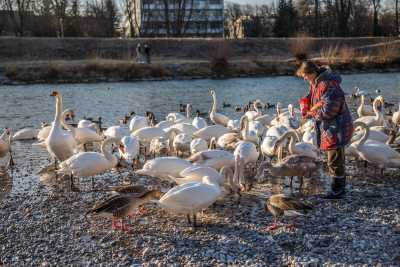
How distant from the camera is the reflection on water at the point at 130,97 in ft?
43.1

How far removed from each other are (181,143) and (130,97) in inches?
615

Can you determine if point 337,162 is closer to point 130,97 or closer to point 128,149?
point 128,149

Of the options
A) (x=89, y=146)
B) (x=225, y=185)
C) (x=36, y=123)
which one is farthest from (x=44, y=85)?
(x=225, y=185)

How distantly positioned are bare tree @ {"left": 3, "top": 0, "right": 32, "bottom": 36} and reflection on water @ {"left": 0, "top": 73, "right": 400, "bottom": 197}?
29642mm

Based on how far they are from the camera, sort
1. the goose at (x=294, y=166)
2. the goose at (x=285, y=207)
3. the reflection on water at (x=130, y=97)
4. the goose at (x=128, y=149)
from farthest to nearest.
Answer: the reflection on water at (x=130, y=97) → the goose at (x=128, y=149) → the goose at (x=294, y=166) → the goose at (x=285, y=207)

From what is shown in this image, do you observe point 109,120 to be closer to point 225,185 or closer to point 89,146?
point 89,146

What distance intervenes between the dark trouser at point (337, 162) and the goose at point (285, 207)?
120cm

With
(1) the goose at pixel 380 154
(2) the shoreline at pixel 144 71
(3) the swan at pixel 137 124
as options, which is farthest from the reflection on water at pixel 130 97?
(1) the goose at pixel 380 154

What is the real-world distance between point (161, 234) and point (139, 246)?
436mm

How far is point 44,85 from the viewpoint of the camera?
31938 millimetres

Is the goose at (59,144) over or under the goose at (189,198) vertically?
over

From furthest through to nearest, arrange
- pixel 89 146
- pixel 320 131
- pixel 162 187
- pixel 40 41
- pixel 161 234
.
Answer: pixel 40 41 < pixel 89 146 < pixel 162 187 < pixel 320 131 < pixel 161 234

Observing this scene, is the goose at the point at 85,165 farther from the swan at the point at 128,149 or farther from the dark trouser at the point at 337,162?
the dark trouser at the point at 337,162

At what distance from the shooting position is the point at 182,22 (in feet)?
213
